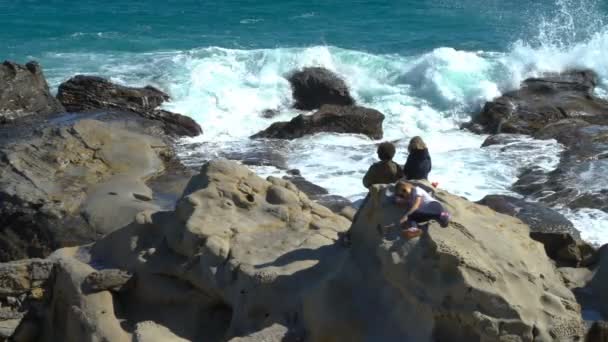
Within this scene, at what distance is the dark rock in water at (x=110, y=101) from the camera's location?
1716 centimetres

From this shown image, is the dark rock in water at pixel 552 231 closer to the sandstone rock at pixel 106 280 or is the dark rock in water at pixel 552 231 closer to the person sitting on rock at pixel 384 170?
the person sitting on rock at pixel 384 170

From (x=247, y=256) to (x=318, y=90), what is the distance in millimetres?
12454

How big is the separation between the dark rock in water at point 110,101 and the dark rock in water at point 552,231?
24.1 ft

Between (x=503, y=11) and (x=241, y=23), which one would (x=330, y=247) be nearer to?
(x=241, y=23)

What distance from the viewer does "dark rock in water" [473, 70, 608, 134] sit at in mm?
17219

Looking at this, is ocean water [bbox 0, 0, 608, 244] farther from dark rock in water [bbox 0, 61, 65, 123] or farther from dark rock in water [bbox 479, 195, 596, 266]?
dark rock in water [bbox 0, 61, 65, 123]

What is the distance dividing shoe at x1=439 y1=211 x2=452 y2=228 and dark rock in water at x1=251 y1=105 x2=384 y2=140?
10.1 metres

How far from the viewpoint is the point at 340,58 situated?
23.1 m

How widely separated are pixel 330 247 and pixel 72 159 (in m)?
6.01

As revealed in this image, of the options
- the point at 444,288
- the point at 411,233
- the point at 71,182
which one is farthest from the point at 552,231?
the point at 71,182

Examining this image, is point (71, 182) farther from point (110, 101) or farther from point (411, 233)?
point (411, 233)

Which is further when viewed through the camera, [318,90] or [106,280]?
[318,90]

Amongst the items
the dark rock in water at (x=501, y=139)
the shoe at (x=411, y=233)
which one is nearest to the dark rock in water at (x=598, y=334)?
the shoe at (x=411, y=233)

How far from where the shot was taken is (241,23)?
28391mm
